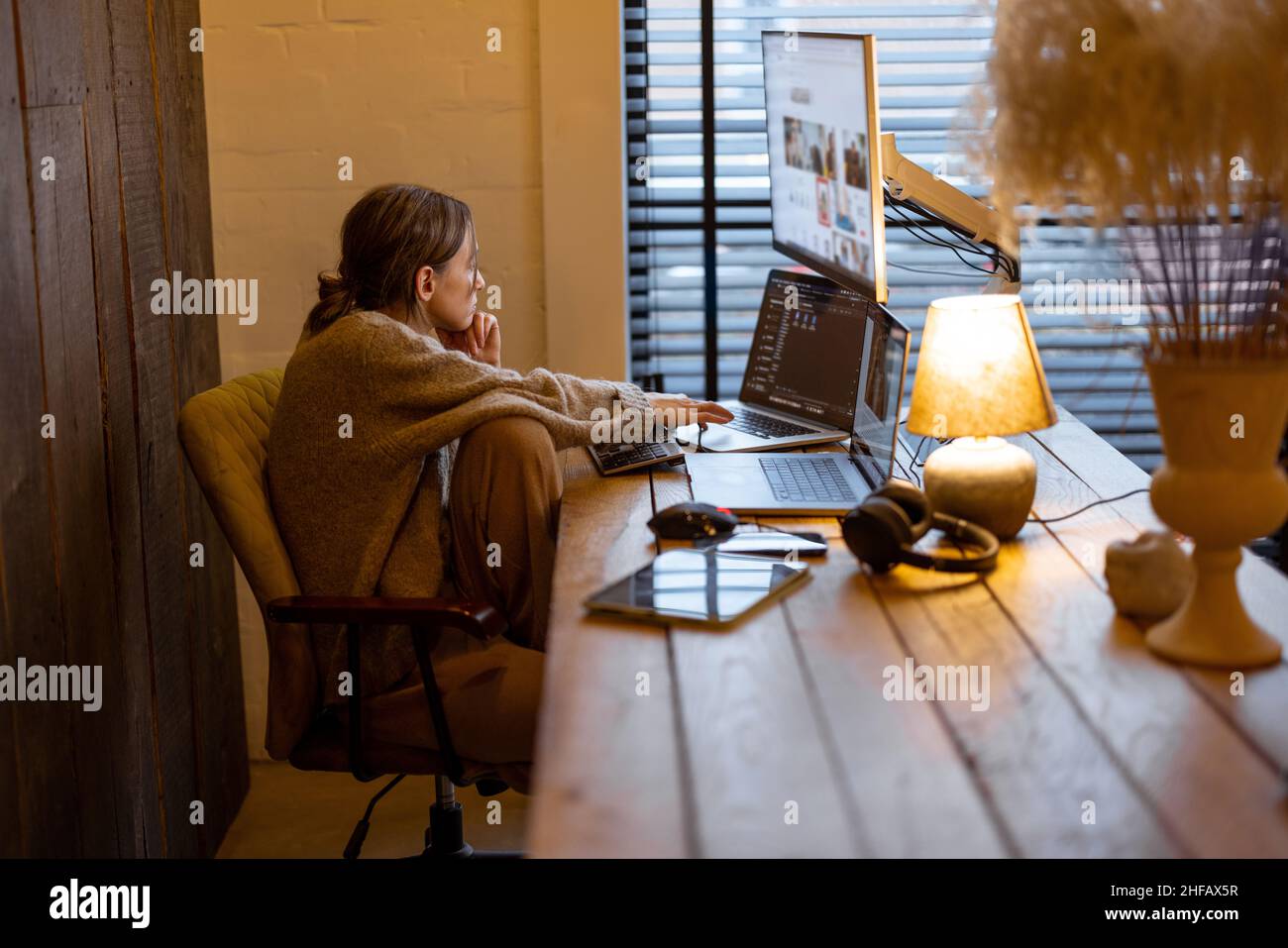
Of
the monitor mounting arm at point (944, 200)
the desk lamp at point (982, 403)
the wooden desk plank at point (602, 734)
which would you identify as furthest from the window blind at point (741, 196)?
the wooden desk plank at point (602, 734)

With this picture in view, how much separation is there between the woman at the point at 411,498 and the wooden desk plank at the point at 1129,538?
0.79m

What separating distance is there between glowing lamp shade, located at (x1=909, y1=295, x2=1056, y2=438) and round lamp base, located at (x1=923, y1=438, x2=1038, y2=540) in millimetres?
44

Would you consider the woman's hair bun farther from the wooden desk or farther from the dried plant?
the dried plant

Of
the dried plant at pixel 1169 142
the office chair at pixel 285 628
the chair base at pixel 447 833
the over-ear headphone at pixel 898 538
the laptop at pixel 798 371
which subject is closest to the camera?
the dried plant at pixel 1169 142

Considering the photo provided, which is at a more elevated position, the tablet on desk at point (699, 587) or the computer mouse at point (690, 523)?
Answer: the computer mouse at point (690, 523)

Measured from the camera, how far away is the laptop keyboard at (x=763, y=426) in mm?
2457

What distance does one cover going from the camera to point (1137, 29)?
1.24 m

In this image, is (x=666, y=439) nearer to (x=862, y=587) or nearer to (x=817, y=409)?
(x=817, y=409)

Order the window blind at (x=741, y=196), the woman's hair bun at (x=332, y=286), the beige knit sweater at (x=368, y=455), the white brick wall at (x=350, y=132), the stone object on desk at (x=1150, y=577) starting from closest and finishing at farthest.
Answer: the stone object on desk at (x=1150, y=577) < the beige knit sweater at (x=368, y=455) < the woman's hair bun at (x=332, y=286) < the white brick wall at (x=350, y=132) < the window blind at (x=741, y=196)

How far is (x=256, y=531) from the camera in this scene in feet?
6.41

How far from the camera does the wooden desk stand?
1.07 m

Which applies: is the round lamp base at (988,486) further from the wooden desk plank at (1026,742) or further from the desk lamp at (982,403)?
the wooden desk plank at (1026,742)

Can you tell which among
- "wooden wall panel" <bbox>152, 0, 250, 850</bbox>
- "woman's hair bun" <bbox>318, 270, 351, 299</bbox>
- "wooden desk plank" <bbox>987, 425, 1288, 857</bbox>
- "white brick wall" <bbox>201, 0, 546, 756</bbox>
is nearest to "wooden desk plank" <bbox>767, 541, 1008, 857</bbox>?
"wooden desk plank" <bbox>987, 425, 1288, 857</bbox>

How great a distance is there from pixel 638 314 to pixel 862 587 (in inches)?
60.5
